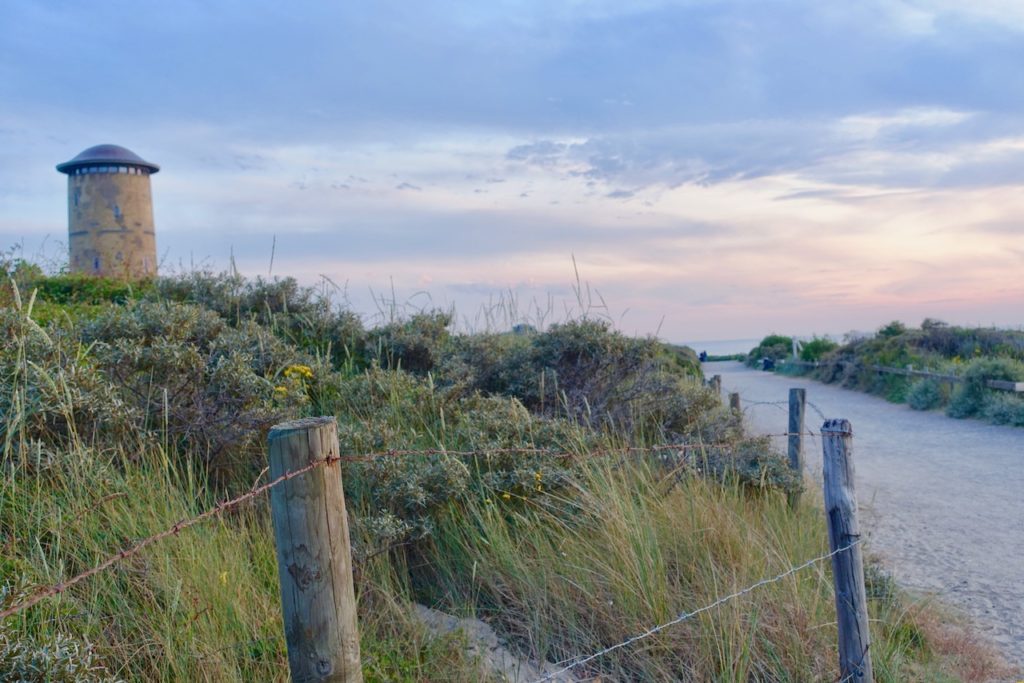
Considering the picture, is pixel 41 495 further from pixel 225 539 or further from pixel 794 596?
pixel 794 596

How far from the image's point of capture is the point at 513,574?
479 cm

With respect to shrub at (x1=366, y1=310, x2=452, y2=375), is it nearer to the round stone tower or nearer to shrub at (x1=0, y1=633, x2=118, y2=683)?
shrub at (x1=0, y1=633, x2=118, y2=683)

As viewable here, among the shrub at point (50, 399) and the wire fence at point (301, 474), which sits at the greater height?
the shrub at point (50, 399)

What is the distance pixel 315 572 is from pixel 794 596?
310 cm

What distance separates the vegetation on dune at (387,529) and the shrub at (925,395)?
1187cm

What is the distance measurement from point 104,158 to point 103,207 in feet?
4.82

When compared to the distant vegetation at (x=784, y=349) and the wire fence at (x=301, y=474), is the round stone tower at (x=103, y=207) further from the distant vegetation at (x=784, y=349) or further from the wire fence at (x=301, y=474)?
the wire fence at (x=301, y=474)

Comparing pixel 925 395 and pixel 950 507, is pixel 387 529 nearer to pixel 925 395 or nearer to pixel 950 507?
pixel 950 507

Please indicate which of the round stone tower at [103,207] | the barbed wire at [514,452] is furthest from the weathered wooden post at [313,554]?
the round stone tower at [103,207]

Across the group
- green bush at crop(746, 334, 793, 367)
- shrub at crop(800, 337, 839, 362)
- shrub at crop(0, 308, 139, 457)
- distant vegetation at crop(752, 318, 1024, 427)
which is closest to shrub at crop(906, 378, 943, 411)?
distant vegetation at crop(752, 318, 1024, 427)

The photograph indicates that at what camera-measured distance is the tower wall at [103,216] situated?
25203 millimetres

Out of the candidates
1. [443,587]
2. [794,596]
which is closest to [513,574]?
[443,587]

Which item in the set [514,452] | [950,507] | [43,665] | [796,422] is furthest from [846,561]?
[950,507]

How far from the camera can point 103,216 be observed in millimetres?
25234
